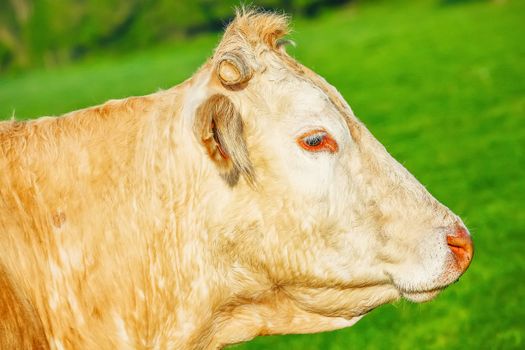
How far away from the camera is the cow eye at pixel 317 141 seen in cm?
307

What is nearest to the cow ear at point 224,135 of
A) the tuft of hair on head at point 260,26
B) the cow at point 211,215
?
the cow at point 211,215

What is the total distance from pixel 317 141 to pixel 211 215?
1.80 feet

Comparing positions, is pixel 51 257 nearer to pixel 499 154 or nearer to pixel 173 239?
pixel 173 239

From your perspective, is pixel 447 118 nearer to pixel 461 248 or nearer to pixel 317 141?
pixel 461 248

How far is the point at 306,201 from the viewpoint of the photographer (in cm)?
310

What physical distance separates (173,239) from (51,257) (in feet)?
1.68

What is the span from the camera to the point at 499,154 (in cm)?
1185

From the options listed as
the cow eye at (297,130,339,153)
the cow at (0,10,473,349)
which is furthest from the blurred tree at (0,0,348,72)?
the cow eye at (297,130,339,153)

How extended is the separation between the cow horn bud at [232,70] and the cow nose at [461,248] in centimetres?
112

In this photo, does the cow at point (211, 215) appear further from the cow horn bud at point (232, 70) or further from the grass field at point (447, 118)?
the grass field at point (447, 118)

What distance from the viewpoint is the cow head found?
3078 mm

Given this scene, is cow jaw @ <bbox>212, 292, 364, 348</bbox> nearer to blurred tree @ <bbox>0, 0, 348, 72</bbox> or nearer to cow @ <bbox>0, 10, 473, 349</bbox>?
cow @ <bbox>0, 10, 473, 349</bbox>

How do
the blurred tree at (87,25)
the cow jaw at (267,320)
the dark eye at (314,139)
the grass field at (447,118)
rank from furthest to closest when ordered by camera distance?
the blurred tree at (87,25) → the grass field at (447,118) → the cow jaw at (267,320) → the dark eye at (314,139)

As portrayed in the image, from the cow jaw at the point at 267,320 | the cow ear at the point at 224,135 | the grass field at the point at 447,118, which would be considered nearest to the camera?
the cow ear at the point at 224,135
